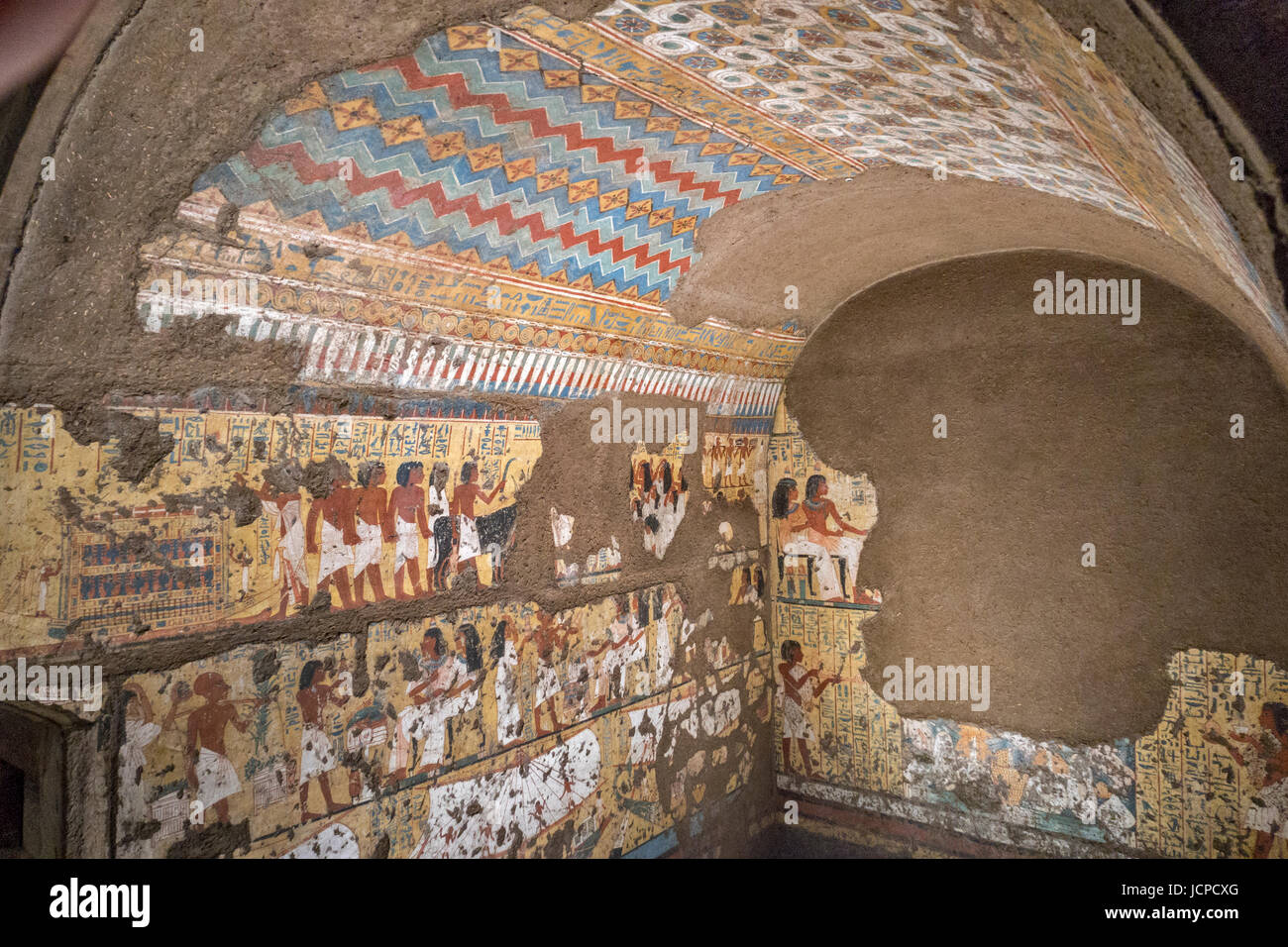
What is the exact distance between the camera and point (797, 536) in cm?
632

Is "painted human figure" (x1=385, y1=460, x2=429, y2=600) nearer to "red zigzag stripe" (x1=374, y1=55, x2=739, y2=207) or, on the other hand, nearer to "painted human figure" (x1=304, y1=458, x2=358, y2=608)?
"painted human figure" (x1=304, y1=458, x2=358, y2=608)

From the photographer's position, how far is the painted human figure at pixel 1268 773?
4727 mm

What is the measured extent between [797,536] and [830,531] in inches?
10.8

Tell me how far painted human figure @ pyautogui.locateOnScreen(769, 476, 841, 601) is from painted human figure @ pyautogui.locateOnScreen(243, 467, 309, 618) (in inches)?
151

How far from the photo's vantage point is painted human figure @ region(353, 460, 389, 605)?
358cm

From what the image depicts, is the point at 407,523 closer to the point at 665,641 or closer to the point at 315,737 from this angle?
the point at 315,737

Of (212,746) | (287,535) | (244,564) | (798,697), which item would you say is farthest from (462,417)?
(798,697)

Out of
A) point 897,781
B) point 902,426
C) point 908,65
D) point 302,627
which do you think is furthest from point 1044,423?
point 302,627

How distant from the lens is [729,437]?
5965mm

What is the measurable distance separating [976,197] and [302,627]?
3.62 meters

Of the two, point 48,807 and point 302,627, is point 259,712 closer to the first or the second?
point 302,627

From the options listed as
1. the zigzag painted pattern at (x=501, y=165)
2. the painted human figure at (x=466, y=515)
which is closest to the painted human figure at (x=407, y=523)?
the painted human figure at (x=466, y=515)

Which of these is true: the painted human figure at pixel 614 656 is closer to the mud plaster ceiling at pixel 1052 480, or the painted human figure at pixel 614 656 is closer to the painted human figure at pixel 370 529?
the painted human figure at pixel 370 529

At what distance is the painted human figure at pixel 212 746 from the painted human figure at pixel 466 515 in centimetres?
120
